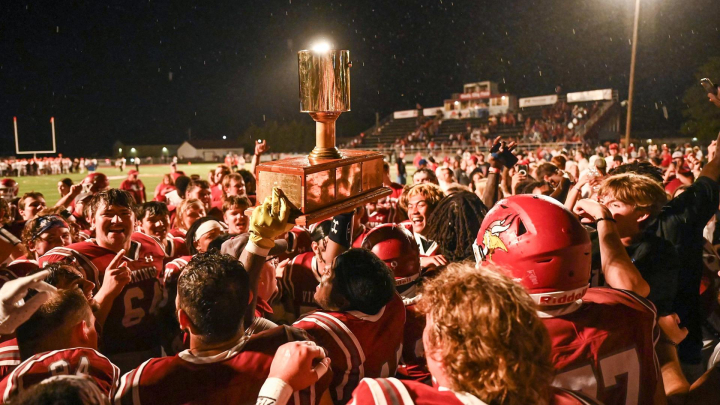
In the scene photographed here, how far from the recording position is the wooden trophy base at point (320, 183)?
7.35 feet

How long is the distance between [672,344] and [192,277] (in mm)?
2242

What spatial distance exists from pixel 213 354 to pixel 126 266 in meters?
1.48

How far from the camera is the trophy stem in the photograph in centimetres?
248

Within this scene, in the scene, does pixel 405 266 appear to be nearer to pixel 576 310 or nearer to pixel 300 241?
pixel 576 310

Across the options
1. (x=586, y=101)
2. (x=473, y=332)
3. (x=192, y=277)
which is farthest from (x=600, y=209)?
(x=586, y=101)

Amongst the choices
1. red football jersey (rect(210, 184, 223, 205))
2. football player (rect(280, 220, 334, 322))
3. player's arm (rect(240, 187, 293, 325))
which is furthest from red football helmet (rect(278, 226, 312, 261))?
red football jersey (rect(210, 184, 223, 205))

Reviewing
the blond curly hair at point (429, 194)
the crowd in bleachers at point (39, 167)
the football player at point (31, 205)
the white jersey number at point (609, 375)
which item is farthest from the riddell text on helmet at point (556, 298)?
the crowd in bleachers at point (39, 167)

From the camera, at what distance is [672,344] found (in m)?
2.44

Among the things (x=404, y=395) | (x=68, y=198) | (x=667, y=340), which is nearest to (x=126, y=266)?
(x=404, y=395)

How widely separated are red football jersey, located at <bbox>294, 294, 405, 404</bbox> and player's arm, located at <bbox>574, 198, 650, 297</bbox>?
3.45 ft

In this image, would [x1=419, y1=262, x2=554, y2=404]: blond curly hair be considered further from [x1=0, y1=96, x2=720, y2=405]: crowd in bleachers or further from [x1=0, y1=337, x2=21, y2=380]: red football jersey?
[x1=0, y1=337, x2=21, y2=380]: red football jersey

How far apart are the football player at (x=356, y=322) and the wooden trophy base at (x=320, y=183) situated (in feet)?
1.02

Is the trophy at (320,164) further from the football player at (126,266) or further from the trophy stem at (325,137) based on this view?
the football player at (126,266)

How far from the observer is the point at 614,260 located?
2.40m
